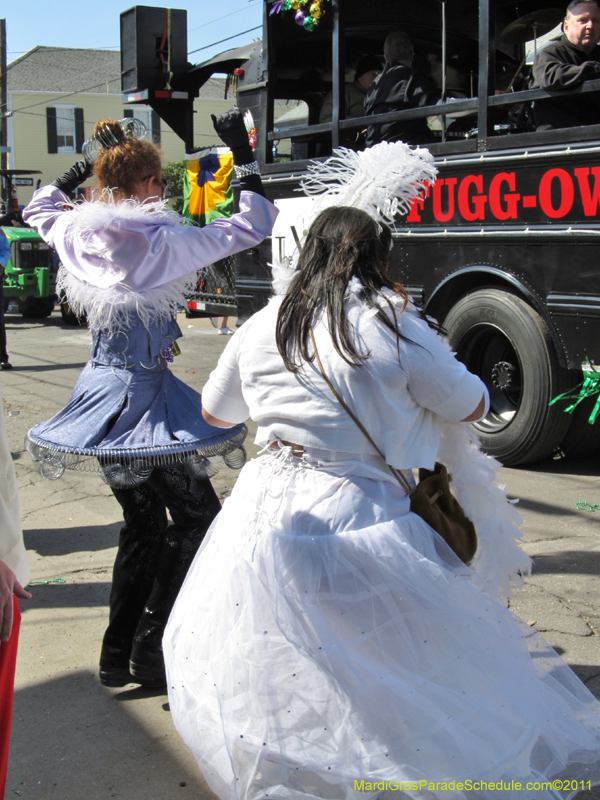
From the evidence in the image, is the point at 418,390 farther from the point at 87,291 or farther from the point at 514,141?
the point at 514,141

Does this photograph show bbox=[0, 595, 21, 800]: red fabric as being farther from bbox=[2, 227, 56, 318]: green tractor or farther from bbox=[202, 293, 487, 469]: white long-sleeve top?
bbox=[2, 227, 56, 318]: green tractor

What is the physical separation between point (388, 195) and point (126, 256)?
96cm

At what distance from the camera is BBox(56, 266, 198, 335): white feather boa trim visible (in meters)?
2.73

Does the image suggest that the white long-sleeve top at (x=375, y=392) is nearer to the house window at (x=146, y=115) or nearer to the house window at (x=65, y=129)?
the house window at (x=146, y=115)

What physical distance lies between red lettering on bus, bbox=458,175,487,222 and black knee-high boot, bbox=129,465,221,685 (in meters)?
3.18

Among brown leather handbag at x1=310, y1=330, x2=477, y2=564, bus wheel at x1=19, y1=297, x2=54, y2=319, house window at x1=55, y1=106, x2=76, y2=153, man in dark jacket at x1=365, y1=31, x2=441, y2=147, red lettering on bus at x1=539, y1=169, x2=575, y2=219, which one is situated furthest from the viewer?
house window at x1=55, y1=106, x2=76, y2=153

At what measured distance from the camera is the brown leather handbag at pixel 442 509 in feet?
7.11

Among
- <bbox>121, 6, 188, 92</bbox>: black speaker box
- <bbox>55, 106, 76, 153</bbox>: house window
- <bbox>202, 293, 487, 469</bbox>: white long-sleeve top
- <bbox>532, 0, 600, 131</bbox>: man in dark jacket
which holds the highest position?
<bbox>55, 106, 76, 153</bbox>: house window

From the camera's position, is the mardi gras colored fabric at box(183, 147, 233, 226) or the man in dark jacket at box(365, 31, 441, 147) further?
the mardi gras colored fabric at box(183, 147, 233, 226)

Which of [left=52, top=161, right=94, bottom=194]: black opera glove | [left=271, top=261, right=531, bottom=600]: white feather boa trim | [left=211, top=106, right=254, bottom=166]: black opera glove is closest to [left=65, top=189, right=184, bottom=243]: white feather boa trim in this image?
[left=52, top=161, right=94, bottom=194]: black opera glove

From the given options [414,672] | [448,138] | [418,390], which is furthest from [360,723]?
[448,138]

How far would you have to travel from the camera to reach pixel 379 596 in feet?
6.62

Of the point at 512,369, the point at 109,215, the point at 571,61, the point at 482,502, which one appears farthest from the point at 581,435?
the point at 109,215

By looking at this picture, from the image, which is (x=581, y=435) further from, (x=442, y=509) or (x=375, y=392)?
(x=375, y=392)
